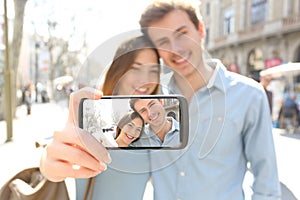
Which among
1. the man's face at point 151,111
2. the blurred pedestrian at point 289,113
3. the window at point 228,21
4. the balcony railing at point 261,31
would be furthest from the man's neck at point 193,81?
the window at point 228,21

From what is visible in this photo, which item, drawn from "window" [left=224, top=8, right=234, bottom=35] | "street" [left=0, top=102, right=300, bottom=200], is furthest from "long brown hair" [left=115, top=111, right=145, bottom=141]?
"window" [left=224, top=8, right=234, bottom=35]

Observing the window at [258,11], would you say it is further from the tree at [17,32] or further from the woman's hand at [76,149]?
the woman's hand at [76,149]

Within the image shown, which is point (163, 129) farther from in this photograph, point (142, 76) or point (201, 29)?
point (201, 29)

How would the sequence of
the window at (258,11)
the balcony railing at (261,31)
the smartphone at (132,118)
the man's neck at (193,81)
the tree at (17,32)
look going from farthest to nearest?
1. the window at (258,11)
2. the balcony railing at (261,31)
3. the tree at (17,32)
4. the man's neck at (193,81)
5. the smartphone at (132,118)

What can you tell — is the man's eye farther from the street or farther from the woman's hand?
the street

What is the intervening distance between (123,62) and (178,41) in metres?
0.16

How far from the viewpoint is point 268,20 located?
17.0 metres

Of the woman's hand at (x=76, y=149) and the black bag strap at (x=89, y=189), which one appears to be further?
the black bag strap at (x=89, y=189)

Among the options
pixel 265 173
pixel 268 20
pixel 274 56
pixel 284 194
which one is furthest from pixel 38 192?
pixel 268 20

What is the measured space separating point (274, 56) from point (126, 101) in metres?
17.2

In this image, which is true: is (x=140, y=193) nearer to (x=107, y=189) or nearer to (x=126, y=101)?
(x=107, y=189)

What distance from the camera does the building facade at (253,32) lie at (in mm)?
15484

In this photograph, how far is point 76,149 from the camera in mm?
667

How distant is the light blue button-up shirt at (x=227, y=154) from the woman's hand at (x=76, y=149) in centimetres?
31
